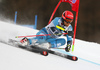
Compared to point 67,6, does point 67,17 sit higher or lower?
lower

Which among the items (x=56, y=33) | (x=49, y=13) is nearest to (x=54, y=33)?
(x=56, y=33)

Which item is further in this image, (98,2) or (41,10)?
(41,10)

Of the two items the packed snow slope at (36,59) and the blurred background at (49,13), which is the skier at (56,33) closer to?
the packed snow slope at (36,59)

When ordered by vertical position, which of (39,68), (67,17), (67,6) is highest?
(67,6)

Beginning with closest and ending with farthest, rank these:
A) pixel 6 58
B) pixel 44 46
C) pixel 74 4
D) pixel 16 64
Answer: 1. pixel 16 64
2. pixel 6 58
3. pixel 44 46
4. pixel 74 4

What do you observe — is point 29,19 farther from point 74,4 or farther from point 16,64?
point 16,64

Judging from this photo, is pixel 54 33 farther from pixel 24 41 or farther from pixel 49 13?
pixel 49 13

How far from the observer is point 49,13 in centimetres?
522

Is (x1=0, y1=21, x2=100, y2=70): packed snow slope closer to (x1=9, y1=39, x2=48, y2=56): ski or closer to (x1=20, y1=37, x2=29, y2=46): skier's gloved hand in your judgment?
(x1=9, y1=39, x2=48, y2=56): ski

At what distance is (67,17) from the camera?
1973mm

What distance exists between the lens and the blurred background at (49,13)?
4449 millimetres

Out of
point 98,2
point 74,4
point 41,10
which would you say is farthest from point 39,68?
point 41,10

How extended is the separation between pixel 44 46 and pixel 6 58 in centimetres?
74

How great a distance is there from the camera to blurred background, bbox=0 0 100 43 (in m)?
4.45
